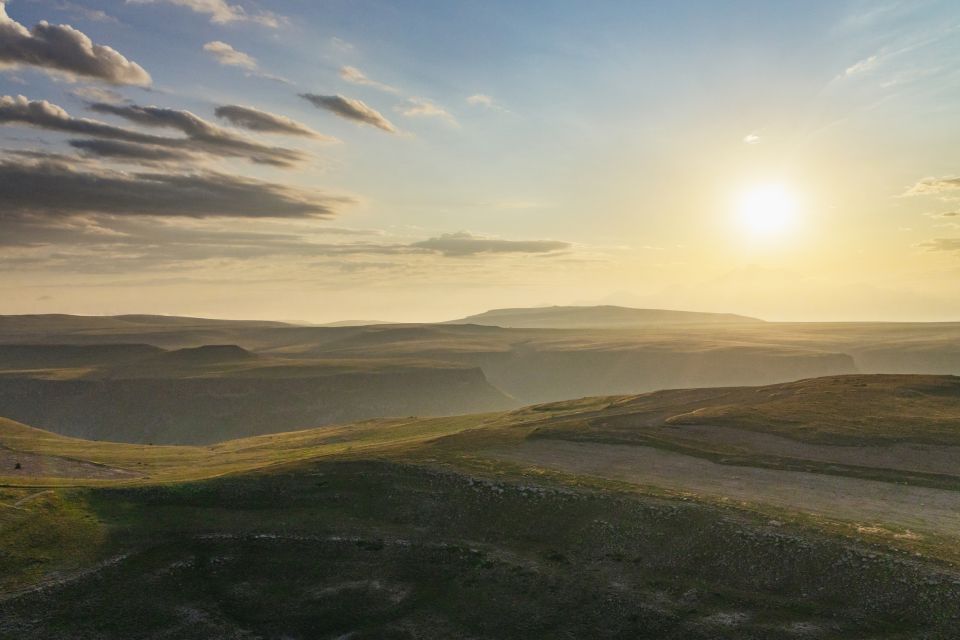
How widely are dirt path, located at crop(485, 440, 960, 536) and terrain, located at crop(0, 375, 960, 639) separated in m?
0.32

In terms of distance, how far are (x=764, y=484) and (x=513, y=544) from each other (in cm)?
2673

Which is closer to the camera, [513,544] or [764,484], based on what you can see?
[513,544]

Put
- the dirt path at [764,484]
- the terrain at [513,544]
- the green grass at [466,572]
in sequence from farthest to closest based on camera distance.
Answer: the dirt path at [764,484] < the terrain at [513,544] < the green grass at [466,572]

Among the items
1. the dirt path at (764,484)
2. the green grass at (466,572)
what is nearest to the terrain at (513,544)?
the green grass at (466,572)

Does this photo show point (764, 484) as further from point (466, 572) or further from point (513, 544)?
point (466, 572)

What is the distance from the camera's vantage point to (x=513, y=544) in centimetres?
4828

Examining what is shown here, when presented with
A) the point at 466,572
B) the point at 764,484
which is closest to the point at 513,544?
the point at 466,572

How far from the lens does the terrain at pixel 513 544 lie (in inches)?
1475

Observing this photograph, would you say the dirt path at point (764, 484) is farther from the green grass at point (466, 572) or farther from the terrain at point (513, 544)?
the green grass at point (466, 572)

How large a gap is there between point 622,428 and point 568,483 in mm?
29942

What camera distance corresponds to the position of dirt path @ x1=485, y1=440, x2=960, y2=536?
49.5 metres

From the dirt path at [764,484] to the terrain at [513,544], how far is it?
316mm

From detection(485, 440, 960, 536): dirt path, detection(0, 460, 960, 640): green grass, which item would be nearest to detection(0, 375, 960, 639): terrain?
detection(0, 460, 960, 640): green grass

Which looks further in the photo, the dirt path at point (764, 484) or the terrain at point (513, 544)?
the dirt path at point (764, 484)
